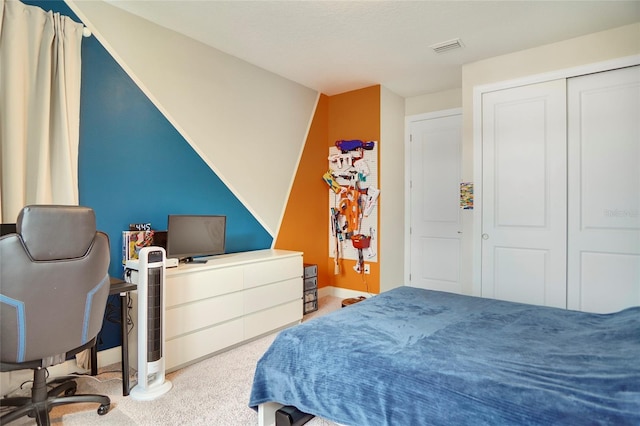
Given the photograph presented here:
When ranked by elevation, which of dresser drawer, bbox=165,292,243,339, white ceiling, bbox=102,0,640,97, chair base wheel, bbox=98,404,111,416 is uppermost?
white ceiling, bbox=102,0,640,97

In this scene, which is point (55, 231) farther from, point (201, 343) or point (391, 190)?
point (391, 190)

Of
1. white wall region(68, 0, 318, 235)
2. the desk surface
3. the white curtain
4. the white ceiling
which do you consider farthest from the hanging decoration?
the white curtain

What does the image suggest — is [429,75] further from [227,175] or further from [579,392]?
[579,392]

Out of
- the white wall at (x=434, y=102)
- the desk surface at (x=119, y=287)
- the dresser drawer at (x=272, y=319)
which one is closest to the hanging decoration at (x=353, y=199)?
the white wall at (x=434, y=102)

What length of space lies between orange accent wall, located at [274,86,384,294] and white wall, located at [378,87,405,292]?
96 millimetres

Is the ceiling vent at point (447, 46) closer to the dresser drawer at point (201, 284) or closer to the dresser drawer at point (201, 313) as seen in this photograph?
the dresser drawer at point (201, 284)

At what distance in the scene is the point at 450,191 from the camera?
450cm

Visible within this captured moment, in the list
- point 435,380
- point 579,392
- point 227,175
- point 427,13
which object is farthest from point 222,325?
point 427,13

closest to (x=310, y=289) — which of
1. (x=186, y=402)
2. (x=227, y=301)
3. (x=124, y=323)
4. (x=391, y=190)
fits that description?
(x=227, y=301)

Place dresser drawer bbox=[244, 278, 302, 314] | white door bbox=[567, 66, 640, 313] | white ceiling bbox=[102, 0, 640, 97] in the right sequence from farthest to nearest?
dresser drawer bbox=[244, 278, 302, 314] → white door bbox=[567, 66, 640, 313] → white ceiling bbox=[102, 0, 640, 97]

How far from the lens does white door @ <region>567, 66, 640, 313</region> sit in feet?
9.40

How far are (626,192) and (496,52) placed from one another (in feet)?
Answer: 5.72

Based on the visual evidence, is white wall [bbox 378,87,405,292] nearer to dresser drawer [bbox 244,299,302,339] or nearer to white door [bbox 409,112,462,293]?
white door [bbox 409,112,462,293]

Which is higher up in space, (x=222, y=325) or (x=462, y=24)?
(x=462, y=24)
